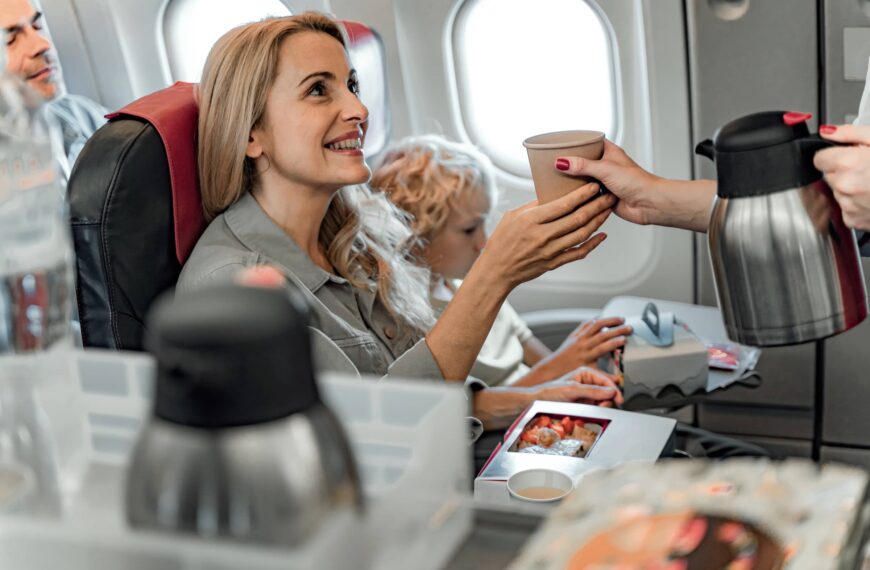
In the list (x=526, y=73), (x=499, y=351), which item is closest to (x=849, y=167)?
(x=499, y=351)

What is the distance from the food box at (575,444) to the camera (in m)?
2.01

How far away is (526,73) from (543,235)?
1940mm

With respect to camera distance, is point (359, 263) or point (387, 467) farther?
point (359, 263)

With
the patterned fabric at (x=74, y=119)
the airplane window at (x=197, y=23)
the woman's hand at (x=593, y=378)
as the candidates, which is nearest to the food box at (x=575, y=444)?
the woman's hand at (x=593, y=378)

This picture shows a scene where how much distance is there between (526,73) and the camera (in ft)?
12.6

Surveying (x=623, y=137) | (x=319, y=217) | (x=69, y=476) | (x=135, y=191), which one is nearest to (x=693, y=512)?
(x=69, y=476)

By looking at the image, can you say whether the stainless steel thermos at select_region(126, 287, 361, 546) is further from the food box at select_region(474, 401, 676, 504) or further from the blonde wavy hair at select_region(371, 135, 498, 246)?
the blonde wavy hair at select_region(371, 135, 498, 246)

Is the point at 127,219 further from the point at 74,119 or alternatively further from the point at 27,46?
the point at 74,119

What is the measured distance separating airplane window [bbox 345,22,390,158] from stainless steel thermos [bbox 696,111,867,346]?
7.25ft

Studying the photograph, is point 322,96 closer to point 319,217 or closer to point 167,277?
point 319,217

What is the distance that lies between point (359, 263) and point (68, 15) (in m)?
2.62

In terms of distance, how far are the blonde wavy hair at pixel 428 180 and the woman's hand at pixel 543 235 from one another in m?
A: 0.91

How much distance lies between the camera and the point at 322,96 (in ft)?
7.69

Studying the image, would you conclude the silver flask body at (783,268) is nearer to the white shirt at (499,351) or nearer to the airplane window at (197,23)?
the white shirt at (499,351)
